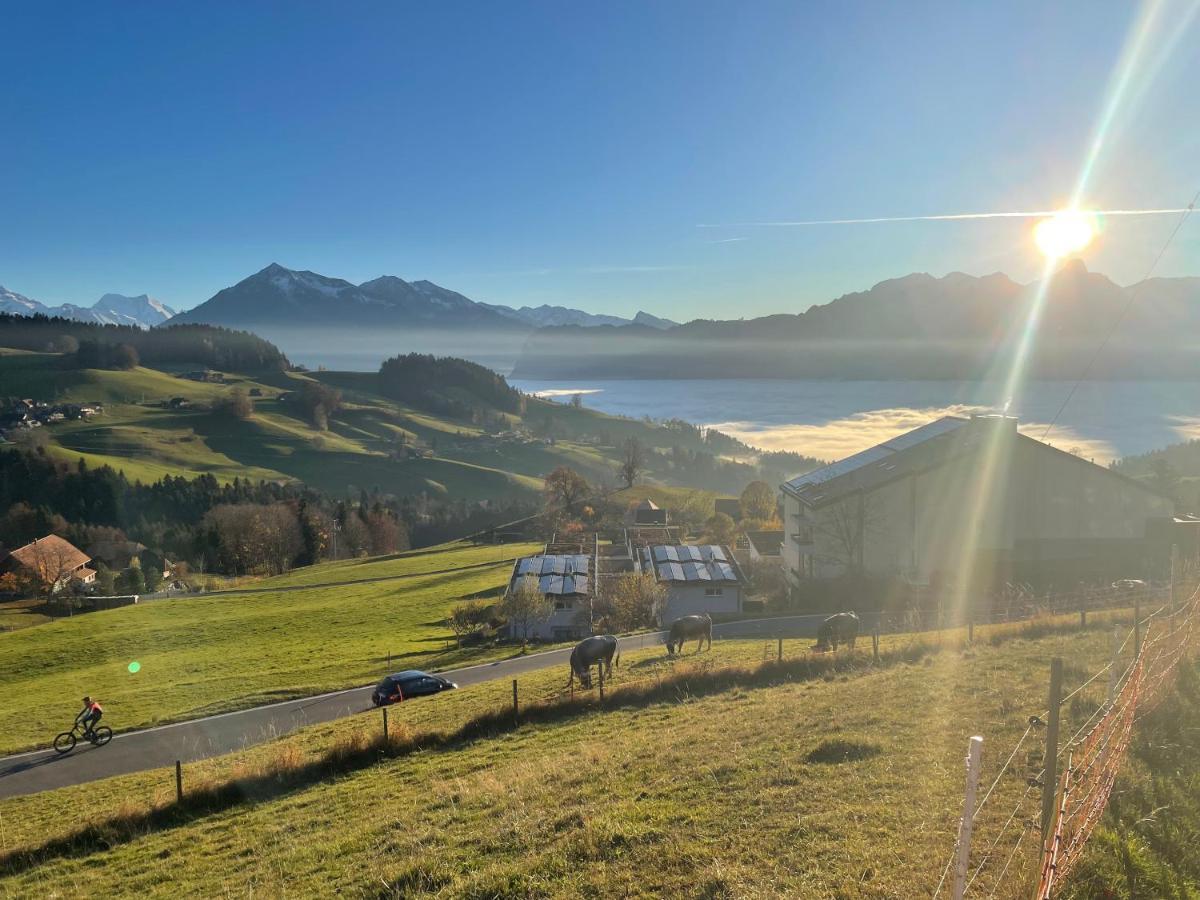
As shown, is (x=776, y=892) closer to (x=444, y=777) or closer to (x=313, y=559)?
(x=444, y=777)

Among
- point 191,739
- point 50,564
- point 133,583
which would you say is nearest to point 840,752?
point 191,739

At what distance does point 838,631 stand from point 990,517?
25108mm

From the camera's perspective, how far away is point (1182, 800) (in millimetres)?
6559

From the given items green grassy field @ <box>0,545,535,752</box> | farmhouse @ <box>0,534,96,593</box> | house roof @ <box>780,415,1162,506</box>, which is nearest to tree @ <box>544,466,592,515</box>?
green grassy field @ <box>0,545,535,752</box>

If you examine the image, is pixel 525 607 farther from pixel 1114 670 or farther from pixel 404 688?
pixel 1114 670

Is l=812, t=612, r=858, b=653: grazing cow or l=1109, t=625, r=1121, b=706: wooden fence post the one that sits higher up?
l=1109, t=625, r=1121, b=706: wooden fence post

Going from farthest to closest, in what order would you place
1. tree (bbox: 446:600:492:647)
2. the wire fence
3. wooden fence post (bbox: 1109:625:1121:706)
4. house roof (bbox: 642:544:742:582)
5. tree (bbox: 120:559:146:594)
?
1. tree (bbox: 120:559:146:594)
2. house roof (bbox: 642:544:742:582)
3. tree (bbox: 446:600:492:647)
4. wooden fence post (bbox: 1109:625:1121:706)
5. the wire fence

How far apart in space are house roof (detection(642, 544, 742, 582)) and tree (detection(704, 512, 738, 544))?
16.9 meters

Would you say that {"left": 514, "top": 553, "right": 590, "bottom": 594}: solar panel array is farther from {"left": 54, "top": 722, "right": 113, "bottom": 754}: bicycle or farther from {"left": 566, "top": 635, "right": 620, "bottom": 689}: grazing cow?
{"left": 54, "top": 722, "right": 113, "bottom": 754}: bicycle

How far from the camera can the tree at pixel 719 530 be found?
71188mm

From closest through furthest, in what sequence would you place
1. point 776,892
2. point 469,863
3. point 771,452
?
point 776,892 → point 469,863 → point 771,452

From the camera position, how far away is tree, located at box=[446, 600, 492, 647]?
128ft

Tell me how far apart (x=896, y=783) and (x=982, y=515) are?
1461 inches

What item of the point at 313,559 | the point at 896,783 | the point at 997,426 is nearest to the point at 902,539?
the point at 997,426
